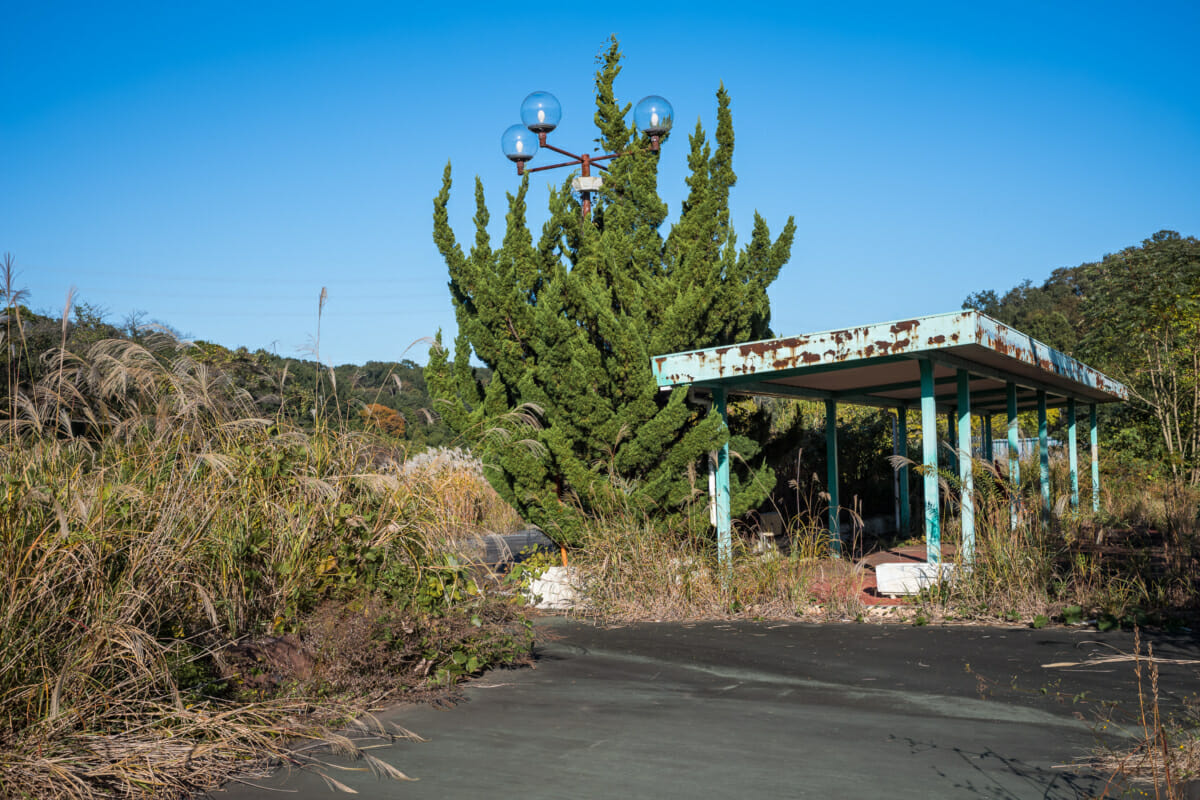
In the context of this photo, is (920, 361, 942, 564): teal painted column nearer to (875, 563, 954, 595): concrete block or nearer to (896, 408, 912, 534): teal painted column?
(875, 563, 954, 595): concrete block

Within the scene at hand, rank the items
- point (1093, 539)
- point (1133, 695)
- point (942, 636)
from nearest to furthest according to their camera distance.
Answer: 1. point (1133, 695)
2. point (942, 636)
3. point (1093, 539)

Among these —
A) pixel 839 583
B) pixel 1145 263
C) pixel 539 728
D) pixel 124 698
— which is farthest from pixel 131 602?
pixel 1145 263

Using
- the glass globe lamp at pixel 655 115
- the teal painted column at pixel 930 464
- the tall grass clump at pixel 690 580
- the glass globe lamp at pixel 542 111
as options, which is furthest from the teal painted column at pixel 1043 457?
the glass globe lamp at pixel 542 111

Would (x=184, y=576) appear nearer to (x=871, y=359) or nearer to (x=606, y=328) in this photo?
(x=606, y=328)

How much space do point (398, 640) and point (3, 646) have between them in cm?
220

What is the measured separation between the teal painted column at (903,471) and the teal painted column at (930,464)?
16.5 ft

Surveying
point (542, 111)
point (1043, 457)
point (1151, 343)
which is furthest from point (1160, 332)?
point (542, 111)

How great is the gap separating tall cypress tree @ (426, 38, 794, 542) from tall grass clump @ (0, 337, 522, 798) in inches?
102

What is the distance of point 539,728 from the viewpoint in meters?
4.85

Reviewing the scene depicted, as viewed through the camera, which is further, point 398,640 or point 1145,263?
point 1145,263

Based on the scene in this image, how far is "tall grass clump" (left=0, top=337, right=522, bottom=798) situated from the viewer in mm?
3986

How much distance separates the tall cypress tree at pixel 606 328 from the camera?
9.30 meters

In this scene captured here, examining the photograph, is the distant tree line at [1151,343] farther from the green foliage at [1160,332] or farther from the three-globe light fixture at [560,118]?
the three-globe light fixture at [560,118]

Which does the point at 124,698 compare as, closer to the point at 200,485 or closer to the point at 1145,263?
the point at 200,485
